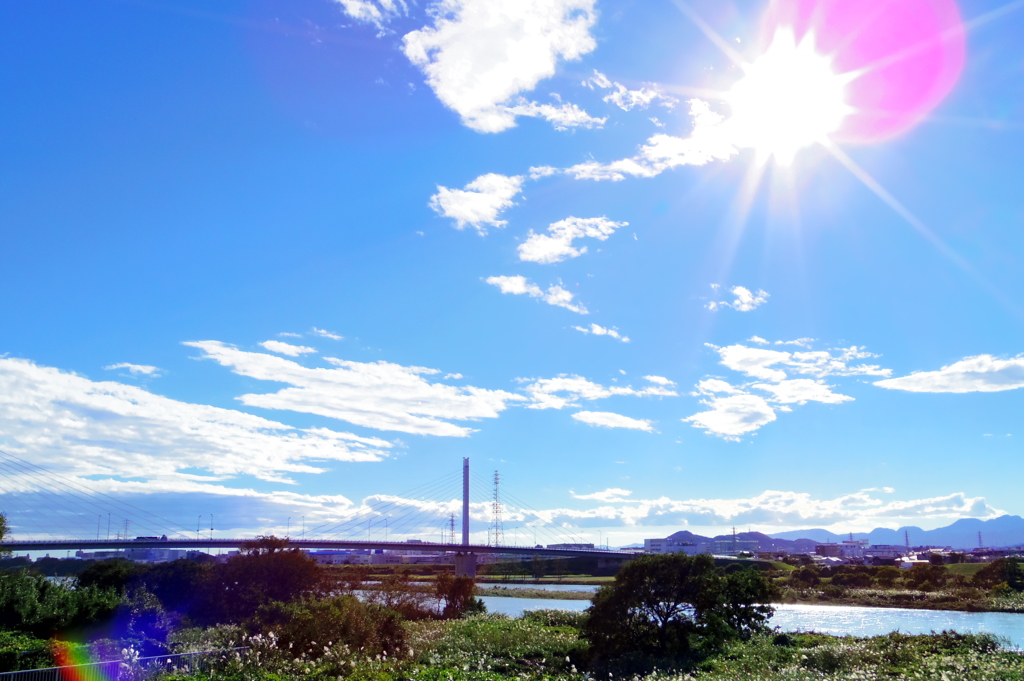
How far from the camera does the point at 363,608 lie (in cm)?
2033

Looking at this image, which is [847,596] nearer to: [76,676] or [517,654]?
[517,654]

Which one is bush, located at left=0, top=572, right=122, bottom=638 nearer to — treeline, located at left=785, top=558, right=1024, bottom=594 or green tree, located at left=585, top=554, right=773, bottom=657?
green tree, located at left=585, top=554, right=773, bottom=657

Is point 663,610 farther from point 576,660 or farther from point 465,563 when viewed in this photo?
point 465,563

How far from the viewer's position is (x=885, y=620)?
40.7 metres

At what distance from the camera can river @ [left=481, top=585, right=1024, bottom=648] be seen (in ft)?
109

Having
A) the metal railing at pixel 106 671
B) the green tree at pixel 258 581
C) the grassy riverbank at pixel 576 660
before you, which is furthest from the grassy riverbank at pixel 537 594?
the metal railing at pixel 106 671

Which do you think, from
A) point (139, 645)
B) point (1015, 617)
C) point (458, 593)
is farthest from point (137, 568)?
point (1015, 617)

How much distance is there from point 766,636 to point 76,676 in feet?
63.8

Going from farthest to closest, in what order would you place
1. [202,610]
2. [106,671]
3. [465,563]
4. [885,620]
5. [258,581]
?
1. [465,563]
2. [885,620]
3. [202,610]
4. [258,581]
5. [106,671]

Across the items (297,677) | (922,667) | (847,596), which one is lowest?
(847,596)

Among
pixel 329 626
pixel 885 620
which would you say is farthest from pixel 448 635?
pixel 885 620

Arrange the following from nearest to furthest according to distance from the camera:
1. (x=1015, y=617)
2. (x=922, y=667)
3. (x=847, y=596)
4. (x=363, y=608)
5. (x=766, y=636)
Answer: (x=922, y=667) → (x=363, y=608) → (x=766, y=636) → (x=1015, y=617) → (x=847, y=596)

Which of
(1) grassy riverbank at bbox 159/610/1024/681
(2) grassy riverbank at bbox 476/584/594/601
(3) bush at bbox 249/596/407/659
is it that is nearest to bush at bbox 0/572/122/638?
(1) grassy riverbank at bbox 159/610/1024/681

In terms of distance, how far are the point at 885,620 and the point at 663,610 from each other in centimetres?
2501
